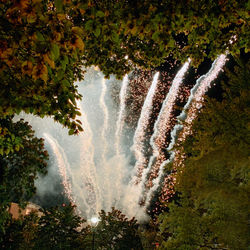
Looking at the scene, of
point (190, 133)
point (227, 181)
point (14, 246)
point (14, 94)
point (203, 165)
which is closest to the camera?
point (14, 94)

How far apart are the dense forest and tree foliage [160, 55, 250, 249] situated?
0.02m

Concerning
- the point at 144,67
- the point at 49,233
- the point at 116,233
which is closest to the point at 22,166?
the point at 144,67

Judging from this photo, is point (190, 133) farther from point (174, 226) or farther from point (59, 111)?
point (59, 111)

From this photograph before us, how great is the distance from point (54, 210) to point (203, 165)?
12.6m

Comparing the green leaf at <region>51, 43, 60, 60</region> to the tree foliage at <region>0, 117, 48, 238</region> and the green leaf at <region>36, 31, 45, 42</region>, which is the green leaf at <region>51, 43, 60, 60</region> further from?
the tree foliage at <region>0, 117, 48, 238</region>

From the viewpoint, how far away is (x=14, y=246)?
11961 mm

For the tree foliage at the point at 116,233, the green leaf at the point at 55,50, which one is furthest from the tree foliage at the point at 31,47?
the tree foliage at the point at 116,233

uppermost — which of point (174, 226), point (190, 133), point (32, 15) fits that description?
point (190, 133)

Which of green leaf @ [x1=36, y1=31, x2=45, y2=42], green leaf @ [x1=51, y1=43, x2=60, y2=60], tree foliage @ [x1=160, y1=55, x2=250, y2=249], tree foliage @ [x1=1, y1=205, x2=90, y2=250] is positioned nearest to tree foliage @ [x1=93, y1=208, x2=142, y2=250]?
tree foliage @ [x1=1, y1=205, x2=90, y2=250]

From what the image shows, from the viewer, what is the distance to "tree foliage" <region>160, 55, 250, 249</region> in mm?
4395

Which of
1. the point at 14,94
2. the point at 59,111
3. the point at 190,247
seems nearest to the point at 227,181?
the point at 190,247

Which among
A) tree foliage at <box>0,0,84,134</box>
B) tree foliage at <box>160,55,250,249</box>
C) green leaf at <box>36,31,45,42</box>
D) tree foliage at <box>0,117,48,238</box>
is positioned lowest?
tree foliage at <box>160,55,250,249</box>

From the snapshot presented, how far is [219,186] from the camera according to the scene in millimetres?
4691

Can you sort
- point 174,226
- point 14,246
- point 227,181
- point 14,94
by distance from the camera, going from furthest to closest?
1. point 14,246
2. point 174,226
3. point 227,181
4. point 14,94
